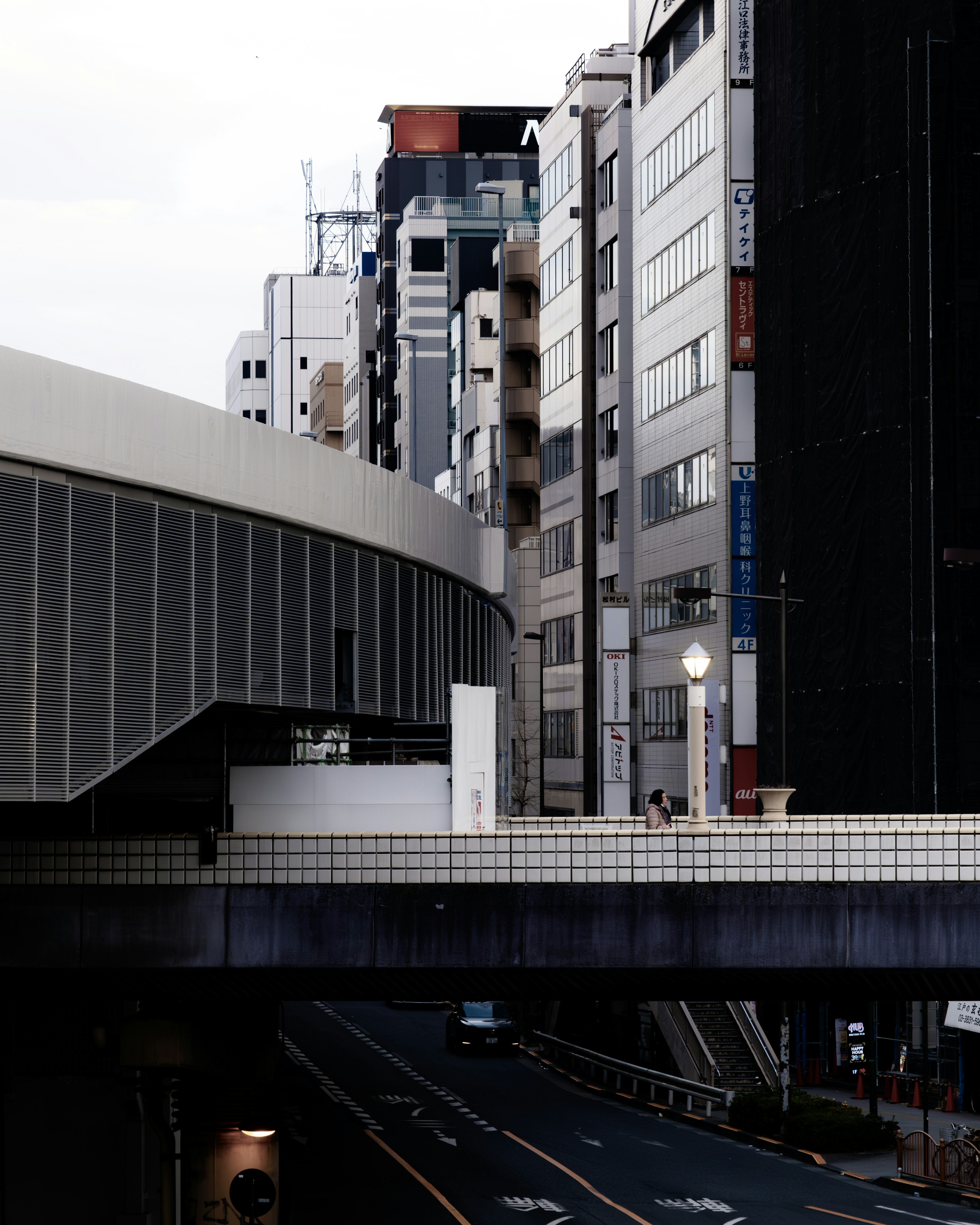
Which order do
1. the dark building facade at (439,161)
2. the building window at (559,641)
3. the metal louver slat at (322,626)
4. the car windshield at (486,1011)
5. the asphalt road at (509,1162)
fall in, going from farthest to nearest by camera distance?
the dark building facade at (439,161)
the building window at (559,641)
the car windshield at (486,1011)
the asphalt road at (509,1162)
the metal louver slat at (322,626)

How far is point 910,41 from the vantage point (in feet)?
151

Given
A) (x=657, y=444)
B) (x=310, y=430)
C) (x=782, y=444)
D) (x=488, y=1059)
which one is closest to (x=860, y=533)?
(x=782, y=444)

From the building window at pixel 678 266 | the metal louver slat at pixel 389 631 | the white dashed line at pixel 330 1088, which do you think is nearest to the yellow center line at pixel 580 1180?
the white dashed line at pixel 330 1088

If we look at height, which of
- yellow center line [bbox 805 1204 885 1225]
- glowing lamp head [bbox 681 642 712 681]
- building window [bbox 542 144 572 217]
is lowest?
yellow center line [bbox 805 1204 885 1225]

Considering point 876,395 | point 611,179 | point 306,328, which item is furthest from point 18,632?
point 306,328

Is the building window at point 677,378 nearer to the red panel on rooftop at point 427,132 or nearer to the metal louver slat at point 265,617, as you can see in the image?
the metal louver slat at point 265,617

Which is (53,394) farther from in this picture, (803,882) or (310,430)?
(310,430)

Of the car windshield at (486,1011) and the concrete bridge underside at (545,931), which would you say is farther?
the car windshield at (486,1011)

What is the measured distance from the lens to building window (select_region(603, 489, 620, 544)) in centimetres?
6925

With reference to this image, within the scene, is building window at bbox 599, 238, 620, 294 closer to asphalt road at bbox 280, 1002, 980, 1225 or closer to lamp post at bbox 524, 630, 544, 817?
lamp post at bbox 524, 630, 544, 817

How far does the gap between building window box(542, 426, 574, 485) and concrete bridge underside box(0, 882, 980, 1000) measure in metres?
54.8

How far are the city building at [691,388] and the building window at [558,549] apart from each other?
26.2 ft

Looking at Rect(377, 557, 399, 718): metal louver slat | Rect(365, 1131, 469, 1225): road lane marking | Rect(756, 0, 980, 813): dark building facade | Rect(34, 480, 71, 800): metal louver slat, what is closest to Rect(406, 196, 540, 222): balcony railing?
Rect(756, 0, 980, 813): dark building facade

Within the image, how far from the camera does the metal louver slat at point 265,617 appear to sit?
1927 cm
